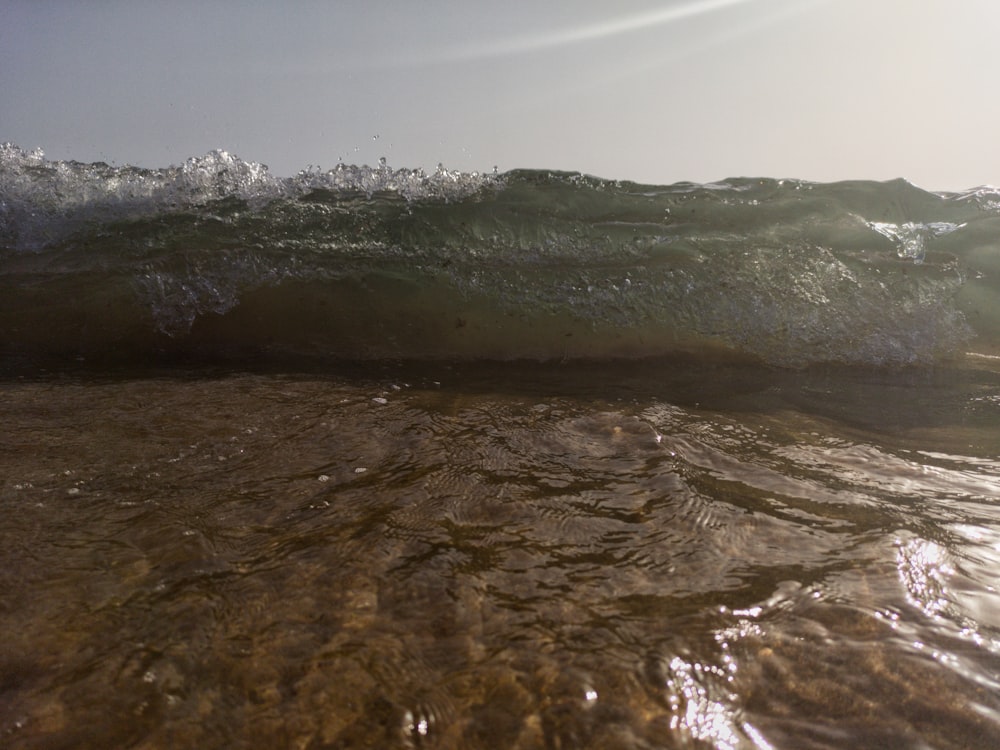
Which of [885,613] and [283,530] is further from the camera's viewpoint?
[283,530]

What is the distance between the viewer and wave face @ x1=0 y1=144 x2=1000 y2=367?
144 inches

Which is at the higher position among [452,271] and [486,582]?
[452,271]

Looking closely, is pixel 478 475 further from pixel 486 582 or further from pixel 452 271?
pixel 452 271

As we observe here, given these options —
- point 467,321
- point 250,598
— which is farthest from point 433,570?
point 467,321

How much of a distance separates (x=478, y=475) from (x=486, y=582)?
0.57 meters

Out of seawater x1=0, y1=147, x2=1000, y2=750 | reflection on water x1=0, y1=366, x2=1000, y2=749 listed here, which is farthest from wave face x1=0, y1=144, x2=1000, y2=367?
reflection on water x1=0, y1=366, x2=1000, y2=749

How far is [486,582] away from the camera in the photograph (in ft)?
4.09

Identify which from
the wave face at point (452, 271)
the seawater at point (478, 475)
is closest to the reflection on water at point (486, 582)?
the seawater at point (478, 475)

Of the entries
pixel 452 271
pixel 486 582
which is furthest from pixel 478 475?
pixel 452 271

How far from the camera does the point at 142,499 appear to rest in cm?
159

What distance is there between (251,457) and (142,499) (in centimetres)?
35

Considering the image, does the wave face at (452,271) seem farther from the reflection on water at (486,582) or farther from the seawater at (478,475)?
the reflection on water at (486,582)

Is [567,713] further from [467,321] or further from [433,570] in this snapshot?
[467,321]

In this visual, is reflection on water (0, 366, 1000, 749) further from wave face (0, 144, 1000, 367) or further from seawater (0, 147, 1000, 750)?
wave face (0, 144, 1000, 367)
